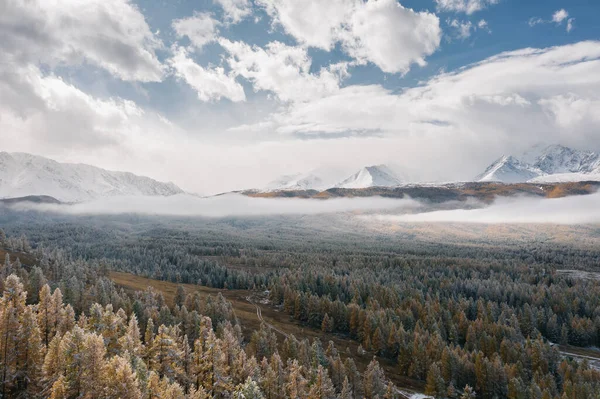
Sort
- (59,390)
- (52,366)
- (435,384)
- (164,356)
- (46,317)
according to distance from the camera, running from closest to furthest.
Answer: (59,390)
(52,366)
(164,356)
(46,317)
(435,384)

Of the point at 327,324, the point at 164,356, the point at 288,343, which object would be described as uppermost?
the point at 164,356

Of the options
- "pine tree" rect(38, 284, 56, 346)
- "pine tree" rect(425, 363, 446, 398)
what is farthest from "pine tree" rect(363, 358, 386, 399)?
"pine tree" rect(38, 284, 56, 346)

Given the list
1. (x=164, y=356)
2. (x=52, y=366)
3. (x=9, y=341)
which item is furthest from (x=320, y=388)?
(x=9, y=341)

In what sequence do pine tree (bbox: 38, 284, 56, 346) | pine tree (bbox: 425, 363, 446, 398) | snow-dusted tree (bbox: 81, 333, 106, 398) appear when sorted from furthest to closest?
pine tree (bbox: 425, 363, 446, 398) → pine tree (bbox: 38, 284, 56, 346) → snow-dusted tree (bbox: 81, 333, 106, 398)

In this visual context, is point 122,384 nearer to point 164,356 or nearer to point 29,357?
point 29,357

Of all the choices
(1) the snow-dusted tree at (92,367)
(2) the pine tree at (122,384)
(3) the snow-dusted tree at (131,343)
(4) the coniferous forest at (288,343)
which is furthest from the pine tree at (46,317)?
(2) the pine tree at (122,384)

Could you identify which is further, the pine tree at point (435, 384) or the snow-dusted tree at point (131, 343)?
the pine tree at point (435, 384)

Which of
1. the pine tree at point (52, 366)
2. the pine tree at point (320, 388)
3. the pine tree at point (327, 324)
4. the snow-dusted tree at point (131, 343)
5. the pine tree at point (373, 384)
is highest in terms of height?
the pine tree at point (52, 366)

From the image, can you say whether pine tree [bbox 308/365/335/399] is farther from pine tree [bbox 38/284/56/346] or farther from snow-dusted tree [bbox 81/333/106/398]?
pine tree [bbox 38/284/56/346]

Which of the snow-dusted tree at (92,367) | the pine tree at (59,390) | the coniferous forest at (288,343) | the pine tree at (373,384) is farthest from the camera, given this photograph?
the pine tree at (373,384)

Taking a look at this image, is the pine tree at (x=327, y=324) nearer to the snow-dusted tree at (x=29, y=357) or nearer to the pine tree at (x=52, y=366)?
the snow-dusted tree at (x=29, y=357)

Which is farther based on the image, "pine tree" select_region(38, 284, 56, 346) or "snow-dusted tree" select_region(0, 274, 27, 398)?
"pine tree" select_region(38, 284, 56, 346)

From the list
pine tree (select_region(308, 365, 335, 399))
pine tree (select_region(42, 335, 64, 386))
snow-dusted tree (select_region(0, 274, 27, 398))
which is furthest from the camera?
pine tree (select_region(308, 365, 335, 399))
